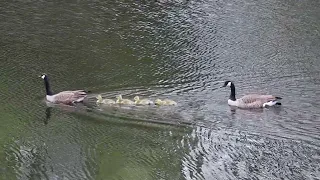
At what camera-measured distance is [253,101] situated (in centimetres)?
1770

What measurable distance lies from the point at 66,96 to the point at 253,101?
5.43 m

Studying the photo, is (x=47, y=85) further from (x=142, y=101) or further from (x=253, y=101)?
(x=253, y=101)

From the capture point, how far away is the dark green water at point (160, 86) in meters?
14.6

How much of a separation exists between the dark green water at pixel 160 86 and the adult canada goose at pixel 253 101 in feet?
0.68

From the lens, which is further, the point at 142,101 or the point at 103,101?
the point at 103,101

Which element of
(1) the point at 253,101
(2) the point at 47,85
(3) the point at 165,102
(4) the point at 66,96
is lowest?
(1) the point at 253,101

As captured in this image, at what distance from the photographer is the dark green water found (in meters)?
14.6

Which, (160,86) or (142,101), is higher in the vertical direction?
(160,86)

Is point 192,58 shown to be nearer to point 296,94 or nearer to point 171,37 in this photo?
point 171,37

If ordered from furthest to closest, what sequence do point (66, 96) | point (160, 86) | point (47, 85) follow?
point (160, 86) → point (47, 85) → point (66, 96)

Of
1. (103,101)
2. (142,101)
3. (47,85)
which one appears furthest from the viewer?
(47,85)

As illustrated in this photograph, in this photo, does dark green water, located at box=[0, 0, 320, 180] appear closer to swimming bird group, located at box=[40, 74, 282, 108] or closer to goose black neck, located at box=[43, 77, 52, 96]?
swimming bird group, located at box=[40, 74, 282, 108]

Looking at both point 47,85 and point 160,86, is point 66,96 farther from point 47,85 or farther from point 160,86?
point 160,86

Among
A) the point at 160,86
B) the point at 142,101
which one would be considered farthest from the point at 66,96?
the point at 160,86
